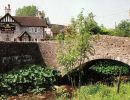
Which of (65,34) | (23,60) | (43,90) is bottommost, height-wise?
(43,90)

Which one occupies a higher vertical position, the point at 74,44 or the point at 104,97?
the point at 74,44

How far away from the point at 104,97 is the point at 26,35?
40154 millimetres

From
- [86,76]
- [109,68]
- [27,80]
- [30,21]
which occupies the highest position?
[30,21]

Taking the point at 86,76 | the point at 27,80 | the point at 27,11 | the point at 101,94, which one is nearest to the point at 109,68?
the point at 86,76

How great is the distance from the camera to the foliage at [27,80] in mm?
24531

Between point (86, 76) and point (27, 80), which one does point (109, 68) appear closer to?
point (86, 76)

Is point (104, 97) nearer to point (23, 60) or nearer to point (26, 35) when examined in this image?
point (23, 60)

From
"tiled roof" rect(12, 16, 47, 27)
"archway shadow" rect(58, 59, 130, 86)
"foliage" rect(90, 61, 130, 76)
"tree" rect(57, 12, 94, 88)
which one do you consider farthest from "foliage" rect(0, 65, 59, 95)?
"tiled roof" rect(12, 16, 47, 27)

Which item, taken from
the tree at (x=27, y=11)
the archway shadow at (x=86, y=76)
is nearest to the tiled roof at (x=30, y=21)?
the archway shadow at (x=86, y=76)

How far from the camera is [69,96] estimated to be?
22.2 metres

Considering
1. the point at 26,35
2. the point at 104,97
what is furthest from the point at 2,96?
the point at 26,35

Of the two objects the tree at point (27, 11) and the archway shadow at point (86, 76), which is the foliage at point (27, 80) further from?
the tree at point (27, 11)

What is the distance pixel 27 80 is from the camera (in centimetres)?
2536

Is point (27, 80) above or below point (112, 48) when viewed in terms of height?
below
